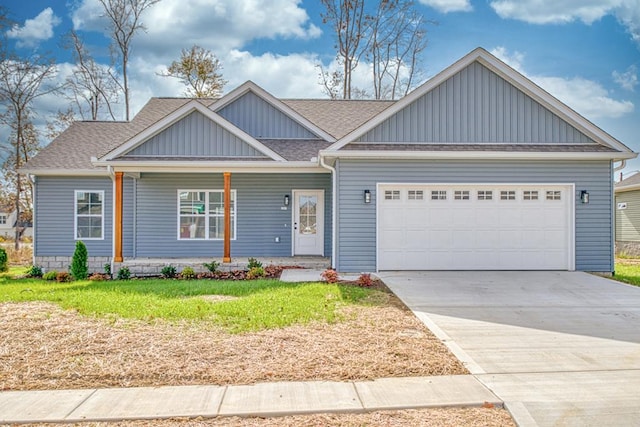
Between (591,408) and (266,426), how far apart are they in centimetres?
263

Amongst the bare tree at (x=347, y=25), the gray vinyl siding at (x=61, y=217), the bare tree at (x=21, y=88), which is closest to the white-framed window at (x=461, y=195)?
the gray vinyl siding at (x=61, y=217)

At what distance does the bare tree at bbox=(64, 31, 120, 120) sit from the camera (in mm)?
23516

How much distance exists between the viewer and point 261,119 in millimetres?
14359

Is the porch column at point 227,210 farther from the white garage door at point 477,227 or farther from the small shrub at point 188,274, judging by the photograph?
the white garage door at point 477,227

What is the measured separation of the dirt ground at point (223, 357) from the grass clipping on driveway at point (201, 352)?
0.03 feet

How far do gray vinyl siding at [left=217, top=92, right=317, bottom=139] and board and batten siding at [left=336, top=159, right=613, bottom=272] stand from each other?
4.09 metres

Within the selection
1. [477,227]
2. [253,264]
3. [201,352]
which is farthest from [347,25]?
[201,352]

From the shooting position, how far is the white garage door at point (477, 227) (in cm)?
1096

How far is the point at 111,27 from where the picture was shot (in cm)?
2328

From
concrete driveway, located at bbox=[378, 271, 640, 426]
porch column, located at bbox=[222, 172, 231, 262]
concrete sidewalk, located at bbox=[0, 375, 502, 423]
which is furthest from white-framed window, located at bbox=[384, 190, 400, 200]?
concrete sidewalk, located at bbox=[0, 375, 502, 423]

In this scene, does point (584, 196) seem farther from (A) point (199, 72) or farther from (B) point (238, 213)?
(A) point (199, 72)

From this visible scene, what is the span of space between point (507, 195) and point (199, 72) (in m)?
18.3

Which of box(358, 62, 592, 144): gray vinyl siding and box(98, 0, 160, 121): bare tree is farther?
box(98, 0, 160, 121): bare tree

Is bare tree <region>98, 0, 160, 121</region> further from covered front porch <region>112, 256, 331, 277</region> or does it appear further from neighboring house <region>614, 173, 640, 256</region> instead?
neighboring house <region>614, 173, 640, 256</region>
